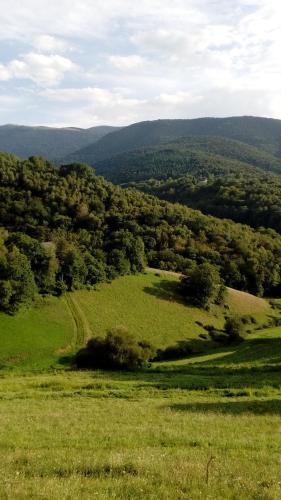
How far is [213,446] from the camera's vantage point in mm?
18297

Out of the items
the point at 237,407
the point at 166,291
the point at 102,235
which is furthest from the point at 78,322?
the point at 237,407

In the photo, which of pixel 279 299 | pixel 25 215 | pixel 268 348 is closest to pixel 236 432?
pixel 268 348

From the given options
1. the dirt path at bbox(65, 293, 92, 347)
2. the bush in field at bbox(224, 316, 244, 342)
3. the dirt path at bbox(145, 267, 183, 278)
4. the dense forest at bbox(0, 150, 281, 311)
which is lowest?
the bush in field at bbox(224, 316, 244, 342)

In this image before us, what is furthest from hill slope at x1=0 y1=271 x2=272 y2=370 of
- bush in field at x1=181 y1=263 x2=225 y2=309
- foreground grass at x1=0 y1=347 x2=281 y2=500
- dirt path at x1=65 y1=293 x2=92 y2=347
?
foreground grass at x1=0 y1=347 x2=281 y2=500

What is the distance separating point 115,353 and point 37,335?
18818 mm

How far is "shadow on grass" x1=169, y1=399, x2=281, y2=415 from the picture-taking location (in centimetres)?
2775

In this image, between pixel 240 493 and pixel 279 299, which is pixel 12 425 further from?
pixel 279 299

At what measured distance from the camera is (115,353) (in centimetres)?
6259

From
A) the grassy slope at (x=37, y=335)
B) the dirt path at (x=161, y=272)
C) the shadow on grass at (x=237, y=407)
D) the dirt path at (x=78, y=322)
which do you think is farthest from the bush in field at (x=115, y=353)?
the dirt path at (x=161, y=272)

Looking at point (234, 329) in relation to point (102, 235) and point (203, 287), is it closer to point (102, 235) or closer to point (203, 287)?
point (203, 287)

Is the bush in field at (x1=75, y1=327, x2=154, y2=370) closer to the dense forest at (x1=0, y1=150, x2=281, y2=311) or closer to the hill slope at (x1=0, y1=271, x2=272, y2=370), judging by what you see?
the hill slope at (x1=0, y1=271, x2=272, y2=370)

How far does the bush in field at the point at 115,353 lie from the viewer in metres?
62.1

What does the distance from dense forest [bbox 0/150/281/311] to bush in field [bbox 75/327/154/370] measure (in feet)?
86.7

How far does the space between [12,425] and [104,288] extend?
76.4 meters
